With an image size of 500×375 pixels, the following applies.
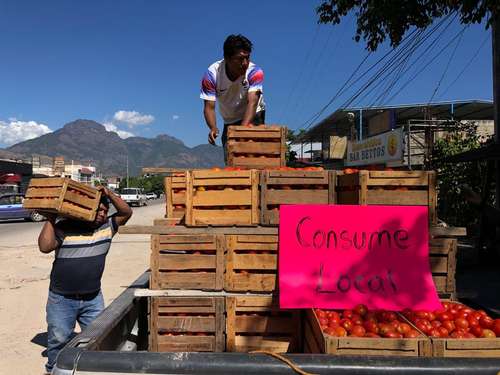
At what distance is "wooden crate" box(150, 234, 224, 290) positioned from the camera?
3.02 metres

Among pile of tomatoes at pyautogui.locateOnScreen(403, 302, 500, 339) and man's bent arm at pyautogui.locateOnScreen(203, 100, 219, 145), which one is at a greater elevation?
man's bent arm at pyautogui.locateOnScreen(203, 100, 219, 145)

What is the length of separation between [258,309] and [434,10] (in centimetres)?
718

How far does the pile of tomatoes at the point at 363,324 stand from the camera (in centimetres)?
230

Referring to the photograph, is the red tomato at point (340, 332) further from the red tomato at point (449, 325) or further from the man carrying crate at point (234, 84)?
the man carrying crate at point (234, 84)

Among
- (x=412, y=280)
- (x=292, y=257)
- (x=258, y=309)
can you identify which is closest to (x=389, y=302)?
(x=412, y=280)

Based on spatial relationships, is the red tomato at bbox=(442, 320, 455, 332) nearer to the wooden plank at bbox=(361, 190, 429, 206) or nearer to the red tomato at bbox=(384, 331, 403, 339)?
the red tomato at bbox=(384, 331, 403, 339)

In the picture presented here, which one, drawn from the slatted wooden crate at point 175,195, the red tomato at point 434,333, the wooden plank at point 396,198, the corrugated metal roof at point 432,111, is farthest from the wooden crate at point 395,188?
the corrugated metal roof at point 432,111

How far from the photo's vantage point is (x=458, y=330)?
95.4 inches

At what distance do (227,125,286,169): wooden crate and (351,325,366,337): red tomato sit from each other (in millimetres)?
2028

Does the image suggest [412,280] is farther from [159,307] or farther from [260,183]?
[159,307]

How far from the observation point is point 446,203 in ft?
44.2

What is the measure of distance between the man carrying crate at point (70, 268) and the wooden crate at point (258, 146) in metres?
1.17

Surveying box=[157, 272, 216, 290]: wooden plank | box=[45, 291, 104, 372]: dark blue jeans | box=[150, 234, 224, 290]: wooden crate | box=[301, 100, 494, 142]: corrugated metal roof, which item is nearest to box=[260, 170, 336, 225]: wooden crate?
box=[150, 234, 224, 290]: wooden crate

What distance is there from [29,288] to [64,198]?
6.07 metres
